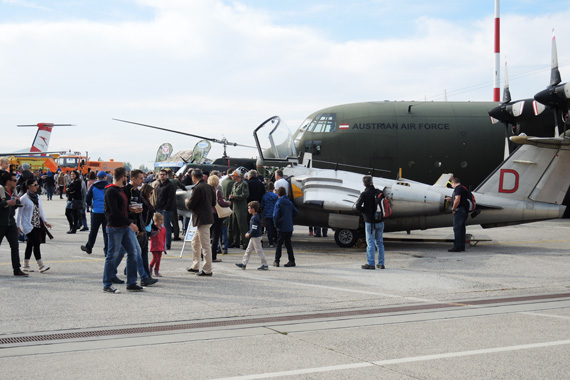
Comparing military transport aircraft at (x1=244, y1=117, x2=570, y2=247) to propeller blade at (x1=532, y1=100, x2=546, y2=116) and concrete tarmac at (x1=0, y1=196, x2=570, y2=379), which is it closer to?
concrete tarmac at (x1=0, y1=196, x2=570, y2=379)

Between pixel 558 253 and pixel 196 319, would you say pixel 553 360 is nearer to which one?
pixel 196 319

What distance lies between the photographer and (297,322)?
7.26 m

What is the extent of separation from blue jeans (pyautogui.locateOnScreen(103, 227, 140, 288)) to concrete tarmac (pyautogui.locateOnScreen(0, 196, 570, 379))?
29cm

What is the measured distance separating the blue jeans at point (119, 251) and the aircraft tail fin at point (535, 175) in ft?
30.4

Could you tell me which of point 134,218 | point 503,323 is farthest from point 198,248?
point 503,323

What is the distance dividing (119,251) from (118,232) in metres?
0.37

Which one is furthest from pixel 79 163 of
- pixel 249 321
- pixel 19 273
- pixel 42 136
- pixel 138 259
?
pixel 249 321

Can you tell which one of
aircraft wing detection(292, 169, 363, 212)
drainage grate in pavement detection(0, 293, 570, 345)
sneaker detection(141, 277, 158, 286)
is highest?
aircraft wing detection(292, 169, 363, 212)

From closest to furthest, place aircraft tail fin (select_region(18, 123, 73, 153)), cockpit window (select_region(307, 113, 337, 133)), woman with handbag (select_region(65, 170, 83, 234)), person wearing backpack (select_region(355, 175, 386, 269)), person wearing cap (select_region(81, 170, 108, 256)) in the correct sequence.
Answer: person wearing backpack (select_region(355, 175, 386, 269)) → person wearing cap (select_region(81, 170, 108, 256)) → woman with handbag (select_region(65, 170, 83, 234)) → cockpit window (select_region(307, 113, 337, 133)) → aircraft tail fin (select_region(18, 123, 73, 153))

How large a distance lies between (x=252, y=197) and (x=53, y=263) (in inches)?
186

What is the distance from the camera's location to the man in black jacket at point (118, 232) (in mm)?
8797

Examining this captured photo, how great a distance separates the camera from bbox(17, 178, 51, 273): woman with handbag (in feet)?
34.6

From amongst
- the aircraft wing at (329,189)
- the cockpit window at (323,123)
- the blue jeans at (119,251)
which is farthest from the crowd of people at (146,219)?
the cockpit window at (323,123)

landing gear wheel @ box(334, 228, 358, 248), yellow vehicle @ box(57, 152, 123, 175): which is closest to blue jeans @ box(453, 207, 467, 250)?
landing gear wheel @ box(334, 228, 358, 248)
